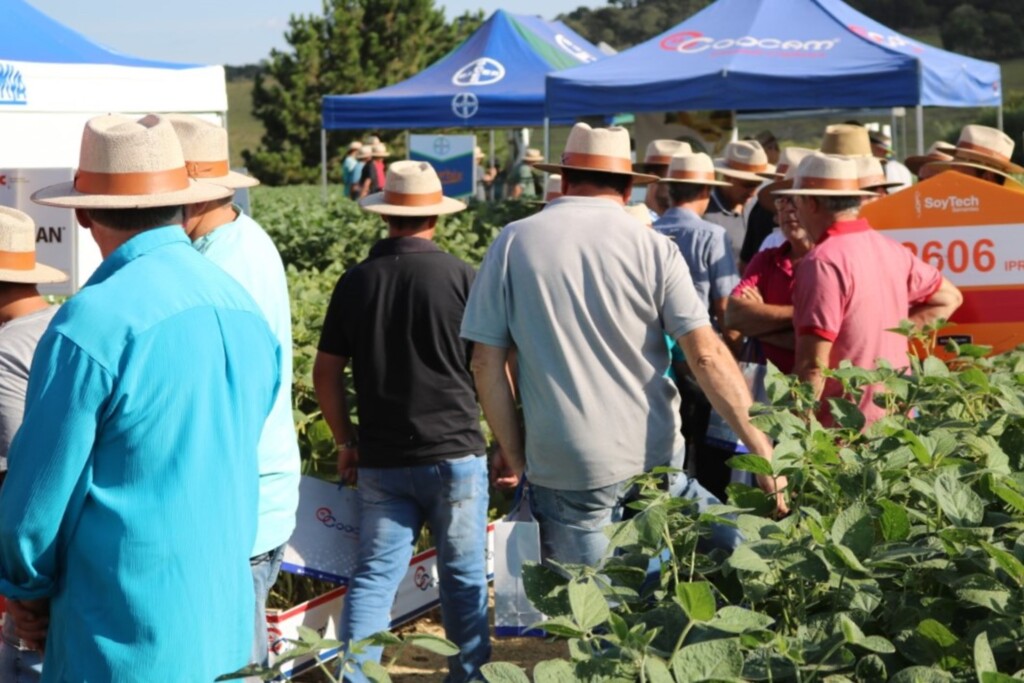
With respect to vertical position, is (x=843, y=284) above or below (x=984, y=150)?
below

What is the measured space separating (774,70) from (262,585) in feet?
29.1

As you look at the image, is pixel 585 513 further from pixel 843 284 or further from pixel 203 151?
pixel 203 151

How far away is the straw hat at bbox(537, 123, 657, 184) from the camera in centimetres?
421

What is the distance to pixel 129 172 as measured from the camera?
111 inches

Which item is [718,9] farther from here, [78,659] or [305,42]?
[305,42]

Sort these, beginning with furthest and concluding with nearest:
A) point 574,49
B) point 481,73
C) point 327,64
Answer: point 327,64 → point 574,49 → point 481,73

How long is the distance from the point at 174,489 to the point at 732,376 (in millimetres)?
1856

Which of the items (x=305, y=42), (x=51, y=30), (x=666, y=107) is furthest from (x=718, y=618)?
(x=305, y=42)

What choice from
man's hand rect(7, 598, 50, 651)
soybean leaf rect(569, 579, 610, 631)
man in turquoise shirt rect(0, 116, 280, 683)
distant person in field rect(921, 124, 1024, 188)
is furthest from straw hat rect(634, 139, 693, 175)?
soybean leaf rect(569, 579, 610, 631)

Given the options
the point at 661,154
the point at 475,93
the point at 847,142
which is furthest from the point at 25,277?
the point at 475,93

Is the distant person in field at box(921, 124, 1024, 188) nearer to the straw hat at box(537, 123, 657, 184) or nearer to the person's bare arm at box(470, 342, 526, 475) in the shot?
the straw hat at box(537, 123, 657, 184)

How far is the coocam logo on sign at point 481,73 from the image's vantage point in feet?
65.8

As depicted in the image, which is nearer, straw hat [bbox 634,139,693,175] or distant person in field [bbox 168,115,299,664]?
distant person in field [bbox 168,115,299,664]

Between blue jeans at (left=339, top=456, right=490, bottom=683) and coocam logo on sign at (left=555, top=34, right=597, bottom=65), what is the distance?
59.0 feet
